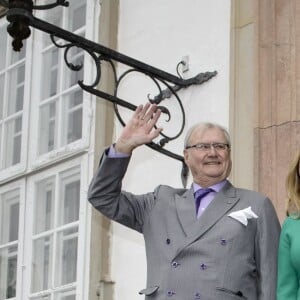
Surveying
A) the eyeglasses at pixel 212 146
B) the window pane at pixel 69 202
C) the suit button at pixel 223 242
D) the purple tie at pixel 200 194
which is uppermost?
the window pane at pixel 69 202

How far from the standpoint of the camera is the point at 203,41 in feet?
21.0

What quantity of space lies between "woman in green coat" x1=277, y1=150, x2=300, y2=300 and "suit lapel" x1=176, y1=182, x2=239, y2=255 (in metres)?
0.26

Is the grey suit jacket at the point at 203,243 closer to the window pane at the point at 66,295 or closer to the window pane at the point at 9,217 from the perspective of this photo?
the window pane at the point at 66,295

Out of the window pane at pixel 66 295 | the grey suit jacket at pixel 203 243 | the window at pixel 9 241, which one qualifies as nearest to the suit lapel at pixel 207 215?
the grey suit jacket at pixel 203 243

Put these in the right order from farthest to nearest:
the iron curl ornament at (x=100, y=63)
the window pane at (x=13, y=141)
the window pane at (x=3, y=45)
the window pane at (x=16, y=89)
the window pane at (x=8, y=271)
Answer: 1. the window pane at (x=3, y=45)
2. the window pane at (x=16, y=89)
3. the window pane at (x=13, y=141)
4. the window pane at (x=8, y=271)
5. the iron curl ornament at (x=100, y=63)

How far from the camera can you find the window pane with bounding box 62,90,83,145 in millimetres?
7406

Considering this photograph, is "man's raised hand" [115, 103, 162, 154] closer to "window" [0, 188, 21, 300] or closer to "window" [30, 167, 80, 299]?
"window" [30, 167, 80, 299]

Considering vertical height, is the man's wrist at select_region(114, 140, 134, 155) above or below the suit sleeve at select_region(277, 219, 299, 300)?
above

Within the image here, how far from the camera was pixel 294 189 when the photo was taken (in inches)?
174

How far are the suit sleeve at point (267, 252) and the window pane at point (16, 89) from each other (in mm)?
3811

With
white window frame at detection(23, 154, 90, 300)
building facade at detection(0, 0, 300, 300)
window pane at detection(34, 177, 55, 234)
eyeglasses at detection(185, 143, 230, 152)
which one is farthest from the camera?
window pane at detection(34, 177, 55, 234)

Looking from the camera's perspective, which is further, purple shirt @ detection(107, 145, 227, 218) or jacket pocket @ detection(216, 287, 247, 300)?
purple shirt @ detection(107, 145, 227, 218)

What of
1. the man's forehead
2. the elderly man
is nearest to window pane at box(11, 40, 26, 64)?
the elderly man

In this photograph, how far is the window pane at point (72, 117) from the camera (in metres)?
7.41
